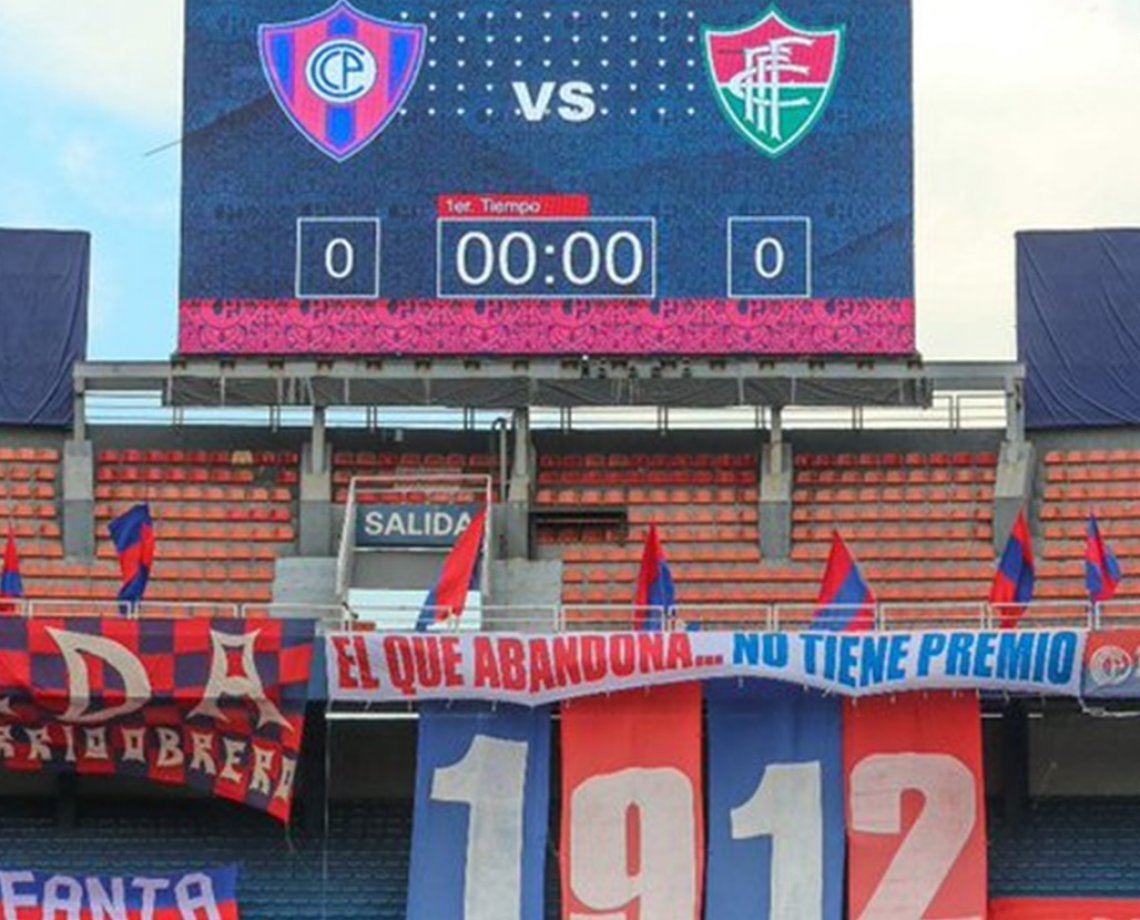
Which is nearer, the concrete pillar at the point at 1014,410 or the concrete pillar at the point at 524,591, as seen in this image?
the concrete pillar at the point at 524,591

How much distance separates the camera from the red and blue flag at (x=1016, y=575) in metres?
36.2

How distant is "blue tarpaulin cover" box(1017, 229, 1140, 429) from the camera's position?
41906mm

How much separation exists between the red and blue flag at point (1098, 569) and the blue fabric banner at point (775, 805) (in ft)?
11.7

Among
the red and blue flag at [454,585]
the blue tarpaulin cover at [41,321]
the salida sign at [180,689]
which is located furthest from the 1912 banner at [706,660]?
the blue tarpaulin cover at [41,321]

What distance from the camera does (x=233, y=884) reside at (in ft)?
119

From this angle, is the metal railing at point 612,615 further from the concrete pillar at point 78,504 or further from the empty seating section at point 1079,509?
the concrete pillar at point 78,504

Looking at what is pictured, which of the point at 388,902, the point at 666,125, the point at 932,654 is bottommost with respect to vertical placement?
the point at 388,902

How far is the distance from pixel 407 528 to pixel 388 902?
5938 millimetres

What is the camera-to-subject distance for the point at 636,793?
1394 inches

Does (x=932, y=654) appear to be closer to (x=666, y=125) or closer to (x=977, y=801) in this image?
(x=977, y=801)

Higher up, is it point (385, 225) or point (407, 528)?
point (385, 225)

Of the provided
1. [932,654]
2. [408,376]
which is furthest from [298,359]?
[932,654]

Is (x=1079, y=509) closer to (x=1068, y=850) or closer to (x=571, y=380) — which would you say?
(x=1068, y=850)

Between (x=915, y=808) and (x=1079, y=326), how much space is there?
10076 mm
